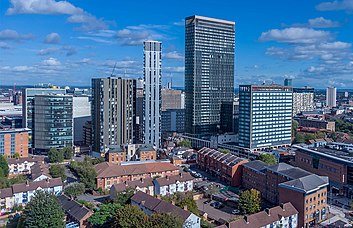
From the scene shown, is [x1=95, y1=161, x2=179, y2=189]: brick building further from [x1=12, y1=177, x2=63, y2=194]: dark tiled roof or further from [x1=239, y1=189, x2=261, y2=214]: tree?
[x1=239, y1=189, x2=261, y2=214]: tree

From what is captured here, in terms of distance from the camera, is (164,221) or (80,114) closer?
(164,221)

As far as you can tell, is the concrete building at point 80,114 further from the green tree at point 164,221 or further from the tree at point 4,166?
the green tree at point 164,221

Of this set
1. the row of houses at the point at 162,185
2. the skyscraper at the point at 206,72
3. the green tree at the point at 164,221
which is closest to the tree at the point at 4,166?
the row of houses at the point at 162,185

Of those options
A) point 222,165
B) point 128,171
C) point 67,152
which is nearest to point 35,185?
point 128,171

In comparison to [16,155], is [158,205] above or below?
below

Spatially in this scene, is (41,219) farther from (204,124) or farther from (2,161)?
(204,124)

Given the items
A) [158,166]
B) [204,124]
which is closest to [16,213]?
[158,166]

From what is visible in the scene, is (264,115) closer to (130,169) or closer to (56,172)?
(130,169)

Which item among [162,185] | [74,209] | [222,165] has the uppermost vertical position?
[222,165]

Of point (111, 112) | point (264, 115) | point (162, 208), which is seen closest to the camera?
point (162, 208)
